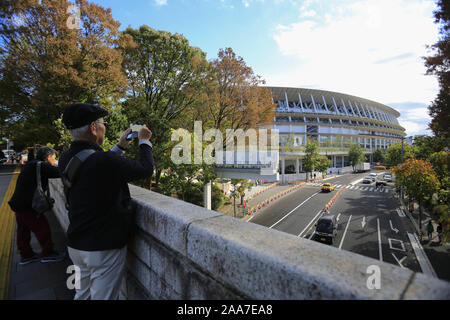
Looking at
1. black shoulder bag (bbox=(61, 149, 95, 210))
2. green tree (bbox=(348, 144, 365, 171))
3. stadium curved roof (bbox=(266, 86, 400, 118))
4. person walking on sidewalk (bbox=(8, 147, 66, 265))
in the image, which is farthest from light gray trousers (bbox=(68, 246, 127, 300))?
green tree (bbox=(348, 144, 365, 171))

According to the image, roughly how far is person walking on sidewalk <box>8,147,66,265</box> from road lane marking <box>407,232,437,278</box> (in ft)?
48.0

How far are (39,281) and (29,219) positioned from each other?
1.19 metres

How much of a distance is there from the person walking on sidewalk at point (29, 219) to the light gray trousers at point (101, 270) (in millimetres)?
1986

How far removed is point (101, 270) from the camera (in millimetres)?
1893

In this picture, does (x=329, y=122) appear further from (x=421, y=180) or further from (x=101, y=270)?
(x=101, y=270)

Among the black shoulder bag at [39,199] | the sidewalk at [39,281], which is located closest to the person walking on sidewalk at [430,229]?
the sidewalk at [39,281]

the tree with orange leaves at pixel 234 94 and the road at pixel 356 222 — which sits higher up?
the tree with orange leaves at pixel 234 94

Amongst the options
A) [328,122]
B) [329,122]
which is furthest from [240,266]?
[328,122]

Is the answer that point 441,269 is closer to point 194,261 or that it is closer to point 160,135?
point 194,261

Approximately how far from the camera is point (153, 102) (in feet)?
61.6

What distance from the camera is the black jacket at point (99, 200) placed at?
1776 millimetres

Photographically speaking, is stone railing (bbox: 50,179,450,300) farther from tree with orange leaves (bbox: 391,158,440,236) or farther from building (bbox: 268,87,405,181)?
building (bbox: 268,87,405,181)

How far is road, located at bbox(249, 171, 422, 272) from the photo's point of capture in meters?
12.7

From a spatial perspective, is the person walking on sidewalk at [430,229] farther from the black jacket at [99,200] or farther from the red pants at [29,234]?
the red pants at [29,234]
